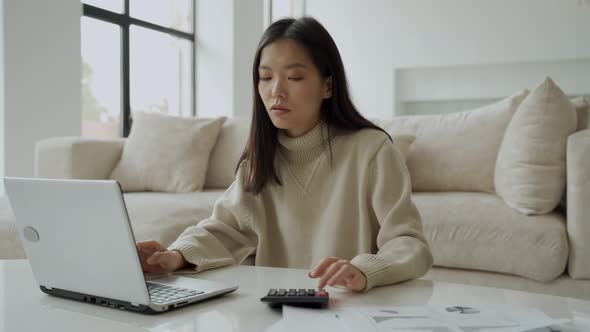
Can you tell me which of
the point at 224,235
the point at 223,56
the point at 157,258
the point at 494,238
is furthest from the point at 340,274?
the point at 223,56

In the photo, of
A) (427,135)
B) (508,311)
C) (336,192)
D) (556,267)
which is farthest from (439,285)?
(427,135)

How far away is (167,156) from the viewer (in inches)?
113

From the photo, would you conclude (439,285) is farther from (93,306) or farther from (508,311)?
(93,306)

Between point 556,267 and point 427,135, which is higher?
point 427,135

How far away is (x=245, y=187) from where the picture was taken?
1.28 meters

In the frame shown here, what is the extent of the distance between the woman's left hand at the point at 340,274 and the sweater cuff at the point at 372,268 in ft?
0.04

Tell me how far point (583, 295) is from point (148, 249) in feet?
5.06

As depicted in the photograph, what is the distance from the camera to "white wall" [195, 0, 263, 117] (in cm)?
550

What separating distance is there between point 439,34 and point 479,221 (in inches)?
176

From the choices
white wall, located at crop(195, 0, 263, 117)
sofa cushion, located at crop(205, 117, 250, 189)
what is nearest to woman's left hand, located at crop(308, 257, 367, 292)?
sofa cushion, located at crop(205, 117, 250, 189)

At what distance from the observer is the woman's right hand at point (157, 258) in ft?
3.21

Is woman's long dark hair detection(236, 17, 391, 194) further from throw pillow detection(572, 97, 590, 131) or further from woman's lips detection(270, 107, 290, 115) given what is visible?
throw pillow detection(572, 97, 590, 131)

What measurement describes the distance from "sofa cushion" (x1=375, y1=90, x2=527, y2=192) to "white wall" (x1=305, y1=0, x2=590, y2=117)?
3268 mm

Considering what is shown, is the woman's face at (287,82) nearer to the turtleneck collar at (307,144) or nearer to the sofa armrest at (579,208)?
the turtleneck collar at (307,144)
